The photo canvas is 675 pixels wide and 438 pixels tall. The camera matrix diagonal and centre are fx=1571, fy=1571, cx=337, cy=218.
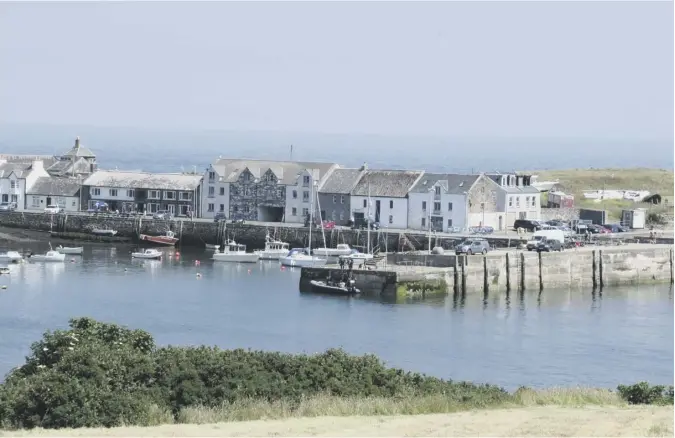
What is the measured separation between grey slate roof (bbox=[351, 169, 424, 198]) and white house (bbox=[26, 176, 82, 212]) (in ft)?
66.2

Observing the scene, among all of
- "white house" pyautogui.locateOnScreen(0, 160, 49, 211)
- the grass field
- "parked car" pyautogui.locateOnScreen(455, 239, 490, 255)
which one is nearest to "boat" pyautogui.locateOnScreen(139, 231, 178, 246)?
"white house" pyautogui.locateOnScreen(0, 160, 49, 211)

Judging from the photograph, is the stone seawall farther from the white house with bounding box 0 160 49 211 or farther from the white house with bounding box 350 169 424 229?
the white house with bounding box 0 160 49 211

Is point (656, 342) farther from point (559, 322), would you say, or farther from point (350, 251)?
point (350, 251)

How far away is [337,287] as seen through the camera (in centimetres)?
6650

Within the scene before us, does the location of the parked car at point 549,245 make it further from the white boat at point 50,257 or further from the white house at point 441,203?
the white boat at point 50,257

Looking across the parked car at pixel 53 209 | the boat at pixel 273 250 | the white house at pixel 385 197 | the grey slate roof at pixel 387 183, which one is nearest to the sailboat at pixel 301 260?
the boat at pixel 273 250

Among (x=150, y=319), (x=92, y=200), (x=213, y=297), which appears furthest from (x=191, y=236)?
(x=150, y=319)

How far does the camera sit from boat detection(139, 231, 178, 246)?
8975cm

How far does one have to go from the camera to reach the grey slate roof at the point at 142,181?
98125 millimetres

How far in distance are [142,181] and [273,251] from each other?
1874cm

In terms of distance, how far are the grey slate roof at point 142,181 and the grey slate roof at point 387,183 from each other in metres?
12.1

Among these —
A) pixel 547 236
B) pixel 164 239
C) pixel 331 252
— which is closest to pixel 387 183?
pixel 331 252

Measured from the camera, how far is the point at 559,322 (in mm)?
59500

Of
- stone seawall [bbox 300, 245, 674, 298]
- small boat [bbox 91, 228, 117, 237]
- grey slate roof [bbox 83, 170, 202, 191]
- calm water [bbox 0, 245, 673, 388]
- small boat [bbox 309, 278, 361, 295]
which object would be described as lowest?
calm water [bbox 0, 245, 673, 388]
